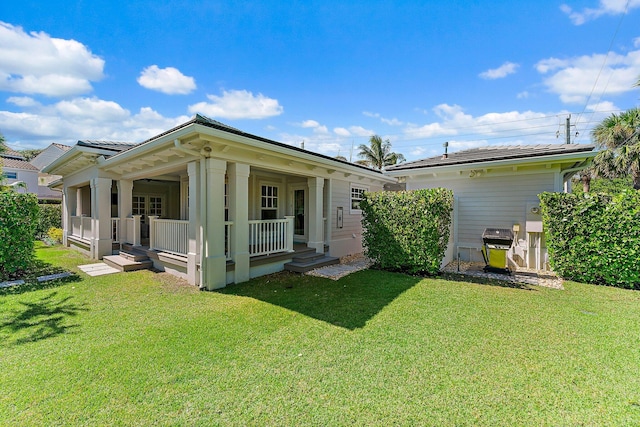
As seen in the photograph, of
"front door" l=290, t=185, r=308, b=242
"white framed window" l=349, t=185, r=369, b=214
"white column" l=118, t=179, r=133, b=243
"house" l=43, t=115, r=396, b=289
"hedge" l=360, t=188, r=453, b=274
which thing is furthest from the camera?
"white framed window" l=349, t=185, r=369, b=214

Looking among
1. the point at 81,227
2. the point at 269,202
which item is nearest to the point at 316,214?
the point at 269,202

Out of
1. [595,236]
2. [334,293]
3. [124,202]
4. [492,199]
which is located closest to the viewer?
[334,293]

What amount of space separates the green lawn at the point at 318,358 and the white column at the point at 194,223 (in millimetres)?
727

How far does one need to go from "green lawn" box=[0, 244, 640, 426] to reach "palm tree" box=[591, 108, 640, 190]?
38.9 ft

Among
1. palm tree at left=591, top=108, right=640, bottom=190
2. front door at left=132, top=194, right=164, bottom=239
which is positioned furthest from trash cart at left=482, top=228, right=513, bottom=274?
front door at left=132, top=194, right=164, bottom=239

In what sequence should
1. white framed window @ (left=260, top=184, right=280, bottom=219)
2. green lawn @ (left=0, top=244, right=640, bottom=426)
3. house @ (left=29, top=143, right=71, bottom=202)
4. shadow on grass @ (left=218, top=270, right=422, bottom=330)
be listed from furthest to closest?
house @ (left=29, top=143, right=71, bottom=202) < white framed window @ (left=260, top=184, right=280, bottom=219) < shadow on grass @ (left=218, top=270, right=422, bottom=330) < green lawn @ (left=0, top=244, right=640, bottom=426)

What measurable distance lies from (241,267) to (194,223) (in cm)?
143

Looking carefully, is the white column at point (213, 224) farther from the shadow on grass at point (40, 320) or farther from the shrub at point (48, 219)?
the shrub at point (48, 219)

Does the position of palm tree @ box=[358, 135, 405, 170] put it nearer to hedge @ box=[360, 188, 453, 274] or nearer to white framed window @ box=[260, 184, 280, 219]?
white framed window @ box=[260, 184, 280, 219]

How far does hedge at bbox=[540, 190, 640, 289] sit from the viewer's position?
5.73 m

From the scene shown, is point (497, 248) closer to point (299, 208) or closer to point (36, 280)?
point (299, 208)

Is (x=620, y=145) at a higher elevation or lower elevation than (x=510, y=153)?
higher

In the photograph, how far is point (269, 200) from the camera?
9805 mm

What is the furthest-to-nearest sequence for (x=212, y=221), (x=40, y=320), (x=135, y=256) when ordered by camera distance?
(x=135, y=256) → (x=212, y=221) → (x=40, y=320)
